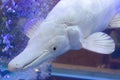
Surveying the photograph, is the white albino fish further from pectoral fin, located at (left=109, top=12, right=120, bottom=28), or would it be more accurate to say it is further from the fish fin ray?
pectoral fin, located at (left=109, top=12, right=120, bottom=28)

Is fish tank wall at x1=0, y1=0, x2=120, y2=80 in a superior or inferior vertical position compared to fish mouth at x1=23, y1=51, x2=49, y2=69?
superior

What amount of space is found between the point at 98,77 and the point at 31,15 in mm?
1428

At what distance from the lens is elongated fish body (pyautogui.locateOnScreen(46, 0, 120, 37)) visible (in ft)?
8.84

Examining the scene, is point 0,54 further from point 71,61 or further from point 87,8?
point 87,8

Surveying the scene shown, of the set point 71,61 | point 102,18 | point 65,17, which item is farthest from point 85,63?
point 65,17

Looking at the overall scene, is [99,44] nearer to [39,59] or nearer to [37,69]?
[39,59]

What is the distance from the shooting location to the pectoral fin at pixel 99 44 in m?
2.69

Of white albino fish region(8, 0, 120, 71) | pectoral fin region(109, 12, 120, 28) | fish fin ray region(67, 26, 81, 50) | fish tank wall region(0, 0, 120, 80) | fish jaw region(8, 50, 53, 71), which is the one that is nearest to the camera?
fish jaw region(8, 50, 53, 71)

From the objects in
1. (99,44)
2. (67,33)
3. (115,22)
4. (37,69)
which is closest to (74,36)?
(67,33)

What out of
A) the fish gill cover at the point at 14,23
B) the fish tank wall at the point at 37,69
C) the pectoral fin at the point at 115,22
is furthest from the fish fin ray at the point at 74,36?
the fish gill cover at the point at 14,23

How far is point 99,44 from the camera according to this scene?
2729 mm

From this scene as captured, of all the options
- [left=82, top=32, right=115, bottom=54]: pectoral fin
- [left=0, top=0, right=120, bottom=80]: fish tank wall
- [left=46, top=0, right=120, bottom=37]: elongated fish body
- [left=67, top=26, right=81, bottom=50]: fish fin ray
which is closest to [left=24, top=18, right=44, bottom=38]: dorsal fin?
[left=46, top=0, right=120, bottom=37]: elongated fish body

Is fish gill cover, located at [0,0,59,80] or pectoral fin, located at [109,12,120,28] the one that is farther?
fish gill cover, located at [0,0,59,80]

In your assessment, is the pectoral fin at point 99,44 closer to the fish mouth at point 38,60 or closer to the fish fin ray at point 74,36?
the fish fin ray at point 74,36
